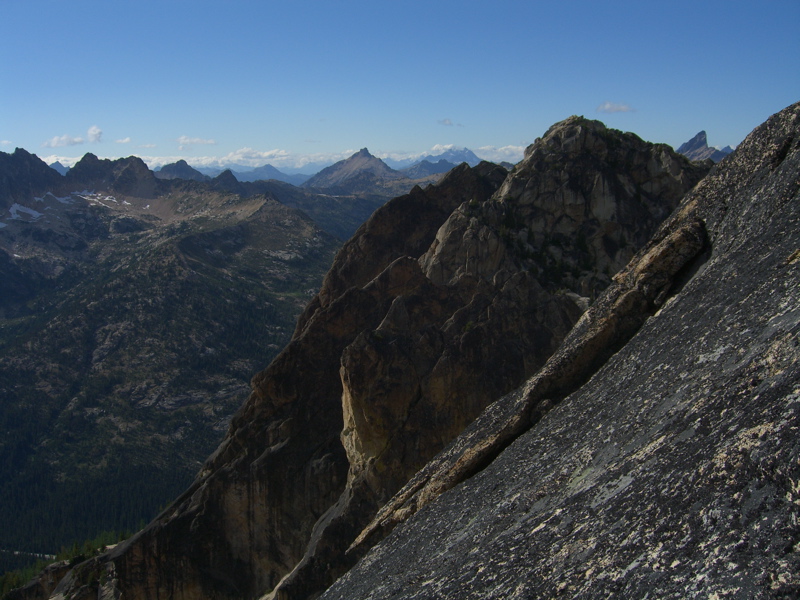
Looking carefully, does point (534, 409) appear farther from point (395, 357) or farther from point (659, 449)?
point (395, 357)

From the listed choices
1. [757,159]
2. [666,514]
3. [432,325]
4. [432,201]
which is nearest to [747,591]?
[666,514]

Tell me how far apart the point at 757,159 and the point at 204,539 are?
3742cm

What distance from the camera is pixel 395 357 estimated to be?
1366 inches

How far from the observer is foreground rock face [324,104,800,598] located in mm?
9320

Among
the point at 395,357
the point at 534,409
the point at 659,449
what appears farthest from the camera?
the point at 395,357

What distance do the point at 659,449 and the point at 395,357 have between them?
23.1 metres

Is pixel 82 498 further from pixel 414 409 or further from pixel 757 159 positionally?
pixel 757 159

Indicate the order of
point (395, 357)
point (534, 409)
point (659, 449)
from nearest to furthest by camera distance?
point (659, 449), point (534, 409), point (395, 357)

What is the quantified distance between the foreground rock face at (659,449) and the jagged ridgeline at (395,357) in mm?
8801

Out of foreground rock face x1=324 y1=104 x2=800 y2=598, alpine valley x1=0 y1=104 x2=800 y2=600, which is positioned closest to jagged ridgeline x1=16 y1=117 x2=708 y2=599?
alpine valley x1=0 y1=104 x2=800 y2=600

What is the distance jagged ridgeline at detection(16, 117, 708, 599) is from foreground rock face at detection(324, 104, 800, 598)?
880cm

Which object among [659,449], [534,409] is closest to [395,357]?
[534,409]

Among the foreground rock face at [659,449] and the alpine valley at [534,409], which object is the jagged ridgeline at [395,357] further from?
the foreground rock face at [659,449]

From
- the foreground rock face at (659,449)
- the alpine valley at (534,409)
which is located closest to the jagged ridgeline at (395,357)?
the alpine valley at (534,409)
